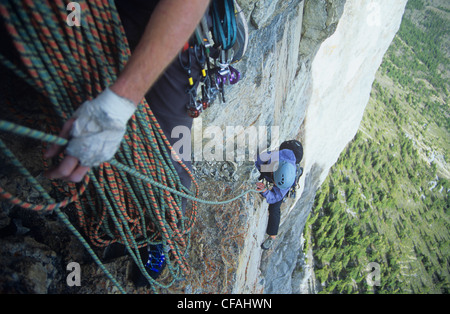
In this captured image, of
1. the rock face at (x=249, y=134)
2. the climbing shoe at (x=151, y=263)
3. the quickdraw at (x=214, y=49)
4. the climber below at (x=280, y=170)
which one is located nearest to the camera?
the quickdraw at (x=214, y=49)

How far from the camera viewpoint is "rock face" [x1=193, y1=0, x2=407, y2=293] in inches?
149

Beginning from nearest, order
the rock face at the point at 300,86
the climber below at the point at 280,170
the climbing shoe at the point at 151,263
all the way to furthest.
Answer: the climbing shoe at the point at 151,263
the climber below at the point at 280,170
the rock face at the point at 300,86

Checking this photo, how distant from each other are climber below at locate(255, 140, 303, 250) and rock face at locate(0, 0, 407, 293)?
0.83 feet

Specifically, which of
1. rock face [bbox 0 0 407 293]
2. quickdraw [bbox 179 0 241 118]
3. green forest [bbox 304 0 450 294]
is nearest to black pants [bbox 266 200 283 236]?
rock face [bbox 0 0 407 293]

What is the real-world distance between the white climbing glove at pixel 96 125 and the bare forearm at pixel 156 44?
52 mm

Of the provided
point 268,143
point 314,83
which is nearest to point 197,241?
point 268,143

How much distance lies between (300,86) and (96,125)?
21.4 feet

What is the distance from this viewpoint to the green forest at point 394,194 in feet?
85.0

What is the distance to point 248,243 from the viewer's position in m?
3.38

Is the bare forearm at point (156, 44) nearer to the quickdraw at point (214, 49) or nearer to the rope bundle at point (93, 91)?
the rope bundle at point (93, 91)

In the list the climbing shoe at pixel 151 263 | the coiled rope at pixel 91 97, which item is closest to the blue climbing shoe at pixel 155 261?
the climbing shoe at pixel 151 263

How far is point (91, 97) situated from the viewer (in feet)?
4.57
